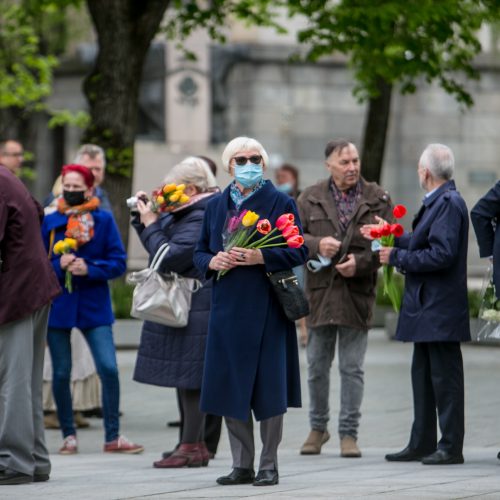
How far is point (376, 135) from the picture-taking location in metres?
22.1

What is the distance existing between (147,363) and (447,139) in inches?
929

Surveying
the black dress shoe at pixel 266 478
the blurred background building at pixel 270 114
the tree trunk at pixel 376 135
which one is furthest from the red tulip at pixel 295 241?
the blurred background building at pixel 270 114

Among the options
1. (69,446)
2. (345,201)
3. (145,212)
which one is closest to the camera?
(145,212)

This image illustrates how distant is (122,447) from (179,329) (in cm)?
133

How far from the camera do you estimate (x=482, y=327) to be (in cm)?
915

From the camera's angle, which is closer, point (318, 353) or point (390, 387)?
point (318, 353)

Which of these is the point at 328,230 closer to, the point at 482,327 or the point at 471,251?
the point at 482,327

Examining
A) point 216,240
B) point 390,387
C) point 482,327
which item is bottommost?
point 390,387

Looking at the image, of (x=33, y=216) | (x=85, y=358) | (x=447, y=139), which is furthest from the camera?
(x=447, y=139)

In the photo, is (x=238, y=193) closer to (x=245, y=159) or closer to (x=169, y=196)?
(x=245, y=159)

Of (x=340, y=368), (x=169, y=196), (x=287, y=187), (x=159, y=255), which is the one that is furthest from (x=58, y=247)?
(x=287, y=187)

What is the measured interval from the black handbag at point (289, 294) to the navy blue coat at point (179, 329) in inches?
48.8

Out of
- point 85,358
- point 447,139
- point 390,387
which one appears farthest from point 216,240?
point 447,139

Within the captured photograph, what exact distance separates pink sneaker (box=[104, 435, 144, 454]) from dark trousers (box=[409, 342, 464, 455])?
2.03 meters
